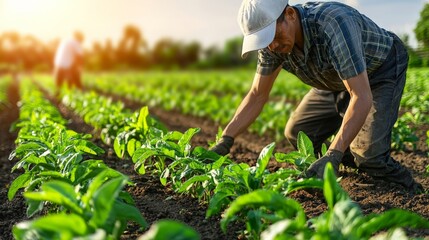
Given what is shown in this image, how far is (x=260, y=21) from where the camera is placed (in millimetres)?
3801

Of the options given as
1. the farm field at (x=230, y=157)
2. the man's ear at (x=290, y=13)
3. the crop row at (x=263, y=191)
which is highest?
the man's ear at (x=290, y=13)

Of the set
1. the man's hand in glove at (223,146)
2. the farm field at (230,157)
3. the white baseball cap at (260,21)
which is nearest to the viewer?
the white baseball cap at (260,21)

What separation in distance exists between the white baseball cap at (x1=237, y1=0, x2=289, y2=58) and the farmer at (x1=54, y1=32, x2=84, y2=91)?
12.7 metres

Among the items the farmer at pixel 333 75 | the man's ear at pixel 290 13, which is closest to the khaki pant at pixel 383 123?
the farmer at pixel 333 75

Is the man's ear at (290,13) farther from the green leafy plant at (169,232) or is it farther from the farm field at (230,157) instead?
the green leafy plant at (169,232)

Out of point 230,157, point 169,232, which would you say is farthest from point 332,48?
point 169,232

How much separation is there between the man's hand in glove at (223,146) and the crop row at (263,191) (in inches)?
7.5

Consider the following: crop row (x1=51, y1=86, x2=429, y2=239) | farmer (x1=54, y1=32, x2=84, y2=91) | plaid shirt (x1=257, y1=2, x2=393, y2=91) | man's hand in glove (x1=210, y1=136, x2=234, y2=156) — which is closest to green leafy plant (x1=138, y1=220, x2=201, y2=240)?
crop row (x1=51, y1=86, x2=429, y2=239)

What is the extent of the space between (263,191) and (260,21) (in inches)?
60.2

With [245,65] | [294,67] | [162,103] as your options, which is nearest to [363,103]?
[294,67]

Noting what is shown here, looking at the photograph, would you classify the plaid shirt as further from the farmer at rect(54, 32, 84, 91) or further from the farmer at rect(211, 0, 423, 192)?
the farmer at rect(54, 32, 84, 91)

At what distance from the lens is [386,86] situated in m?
4.65

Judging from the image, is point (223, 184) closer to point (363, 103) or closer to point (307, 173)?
point (307, 173)

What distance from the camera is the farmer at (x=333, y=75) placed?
3820mm
